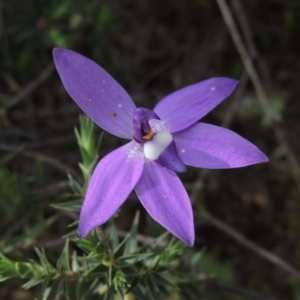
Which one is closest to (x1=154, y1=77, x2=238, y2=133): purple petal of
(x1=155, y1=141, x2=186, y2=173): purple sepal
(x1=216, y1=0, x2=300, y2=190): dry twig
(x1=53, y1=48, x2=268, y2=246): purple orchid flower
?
(x1=53, y1=48, x2=268, y2=246): purple orchid flower

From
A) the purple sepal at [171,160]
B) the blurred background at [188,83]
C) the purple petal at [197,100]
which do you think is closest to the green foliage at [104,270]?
the purple sepal at [171,160]

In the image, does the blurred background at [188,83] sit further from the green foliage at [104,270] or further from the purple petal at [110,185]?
the purple petal at [110,185]

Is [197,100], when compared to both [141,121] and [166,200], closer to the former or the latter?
[141,121]

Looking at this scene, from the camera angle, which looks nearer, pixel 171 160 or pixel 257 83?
pixel 171 160

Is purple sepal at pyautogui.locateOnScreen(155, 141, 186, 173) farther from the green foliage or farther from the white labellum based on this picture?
the green foliage

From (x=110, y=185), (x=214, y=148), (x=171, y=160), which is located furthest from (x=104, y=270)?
(x=214, y=148)

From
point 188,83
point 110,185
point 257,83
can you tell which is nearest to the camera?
point 110,185

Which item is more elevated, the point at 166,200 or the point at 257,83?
the point at 166,200
